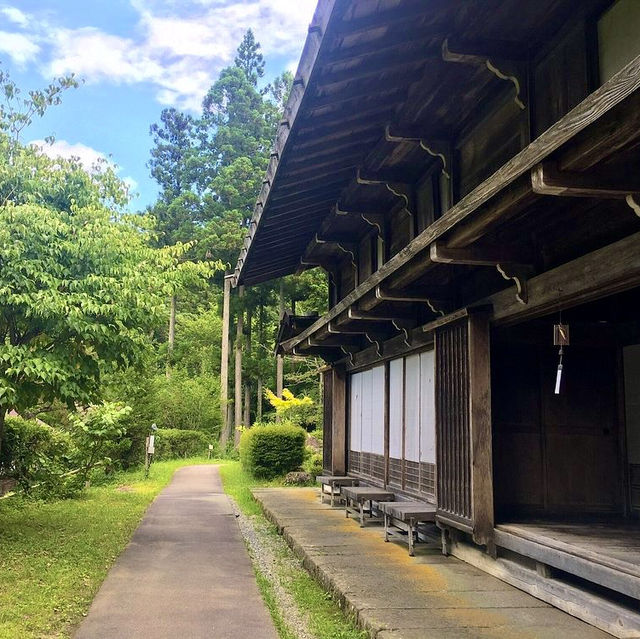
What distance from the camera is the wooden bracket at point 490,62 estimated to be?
16.0 ft

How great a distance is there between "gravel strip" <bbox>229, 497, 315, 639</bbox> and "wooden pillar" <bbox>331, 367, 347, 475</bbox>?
1.91 metres

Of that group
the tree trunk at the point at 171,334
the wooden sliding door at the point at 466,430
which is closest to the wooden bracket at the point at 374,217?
the wooden sliding door at the point at 466,430

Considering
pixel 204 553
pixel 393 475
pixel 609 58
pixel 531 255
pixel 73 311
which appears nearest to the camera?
pixel 609 58

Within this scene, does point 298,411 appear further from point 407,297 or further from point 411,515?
point 407,297

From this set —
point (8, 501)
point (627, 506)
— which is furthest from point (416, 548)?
point (8, 501)

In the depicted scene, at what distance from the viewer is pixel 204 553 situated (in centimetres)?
829

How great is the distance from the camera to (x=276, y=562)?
307 inches

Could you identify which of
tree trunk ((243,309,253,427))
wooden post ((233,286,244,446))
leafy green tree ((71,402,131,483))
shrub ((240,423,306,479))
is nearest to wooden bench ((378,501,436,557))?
leafy green tree ((71,402,131,483))

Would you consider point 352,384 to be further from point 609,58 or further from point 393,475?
point 609,58

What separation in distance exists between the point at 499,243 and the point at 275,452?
14.1 metres

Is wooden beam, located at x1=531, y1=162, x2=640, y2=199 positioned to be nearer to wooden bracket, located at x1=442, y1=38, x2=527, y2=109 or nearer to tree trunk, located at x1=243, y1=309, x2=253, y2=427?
wooden bracket, located at x1=442, y1=38, x2=527, y2=109

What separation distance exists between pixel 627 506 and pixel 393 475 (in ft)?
11.7

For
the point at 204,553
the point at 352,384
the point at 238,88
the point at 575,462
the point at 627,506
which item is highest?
the point at 238,88

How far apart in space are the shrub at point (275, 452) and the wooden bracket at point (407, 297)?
11.8m
